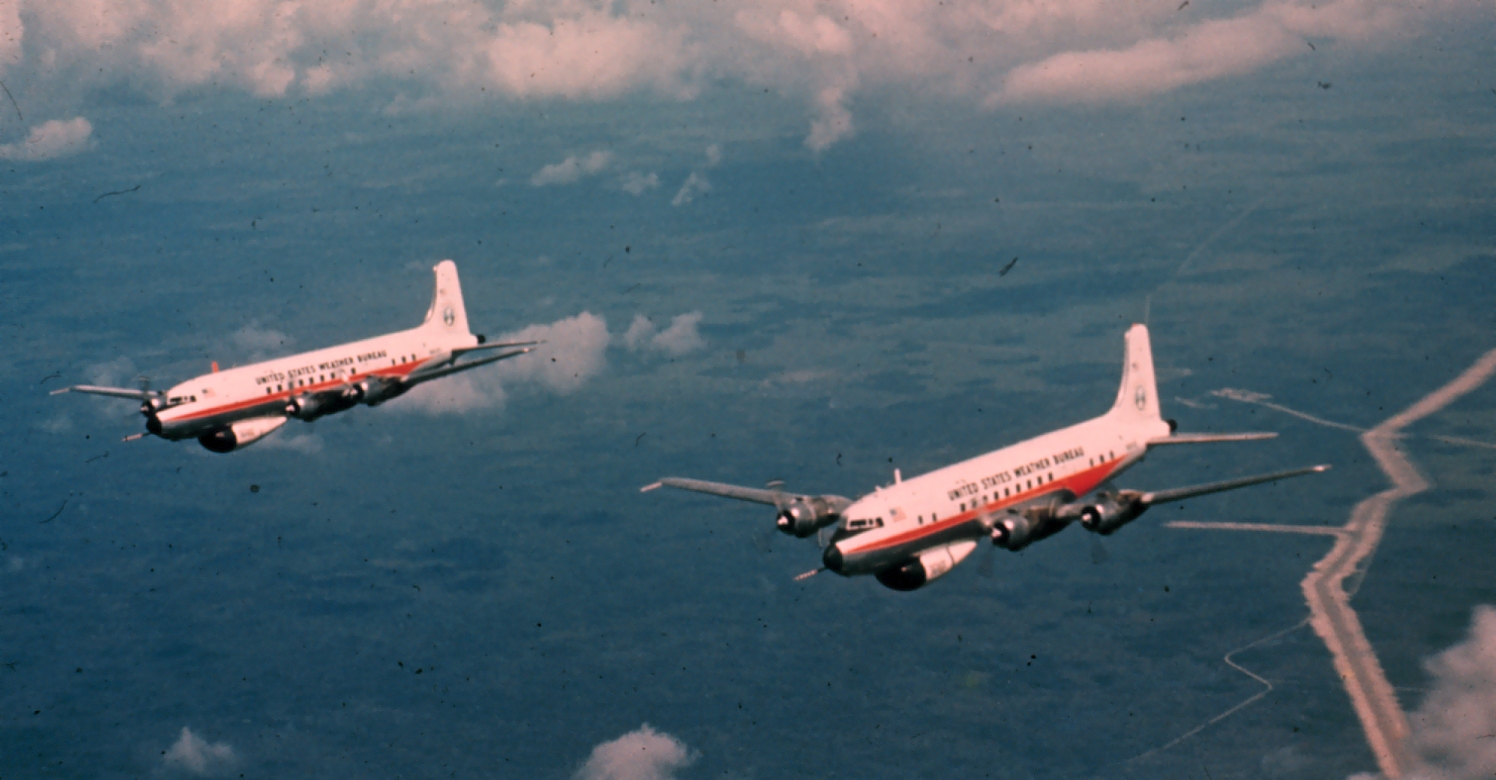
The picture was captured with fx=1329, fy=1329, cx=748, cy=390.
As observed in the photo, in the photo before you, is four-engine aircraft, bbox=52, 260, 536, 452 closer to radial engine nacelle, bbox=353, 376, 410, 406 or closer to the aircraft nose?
radial engine nacelle, bbox=353, 376, 410, 406

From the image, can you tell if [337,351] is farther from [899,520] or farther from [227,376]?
[899,520]

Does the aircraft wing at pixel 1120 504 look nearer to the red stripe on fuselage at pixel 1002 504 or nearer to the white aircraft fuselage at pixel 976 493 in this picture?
the white aircraft fuselage at pixel 976 493

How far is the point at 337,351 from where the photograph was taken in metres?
144

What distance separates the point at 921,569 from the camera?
101 meters

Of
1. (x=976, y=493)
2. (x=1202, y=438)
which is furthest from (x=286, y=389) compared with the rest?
(x=1202, y=438)

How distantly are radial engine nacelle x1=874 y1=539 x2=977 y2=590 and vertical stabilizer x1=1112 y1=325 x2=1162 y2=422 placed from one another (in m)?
30.5

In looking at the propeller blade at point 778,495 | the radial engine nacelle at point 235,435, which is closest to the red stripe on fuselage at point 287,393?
the radial engine nacelle at point 235,435

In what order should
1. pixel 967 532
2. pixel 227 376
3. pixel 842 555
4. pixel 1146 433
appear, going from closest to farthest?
pixel 842 555, pixel 967 532, pixel 1146 433, pixel 227 376

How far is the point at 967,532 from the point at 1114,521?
38.2 feet

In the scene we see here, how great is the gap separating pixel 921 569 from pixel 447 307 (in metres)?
77.8

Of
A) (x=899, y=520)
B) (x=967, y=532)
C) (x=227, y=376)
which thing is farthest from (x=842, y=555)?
(x=227, y=376)

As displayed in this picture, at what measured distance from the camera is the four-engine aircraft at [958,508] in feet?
323

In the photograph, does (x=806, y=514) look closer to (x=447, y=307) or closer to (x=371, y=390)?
(x=371, y=390)

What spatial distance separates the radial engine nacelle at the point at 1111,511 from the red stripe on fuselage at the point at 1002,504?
5.85 m
